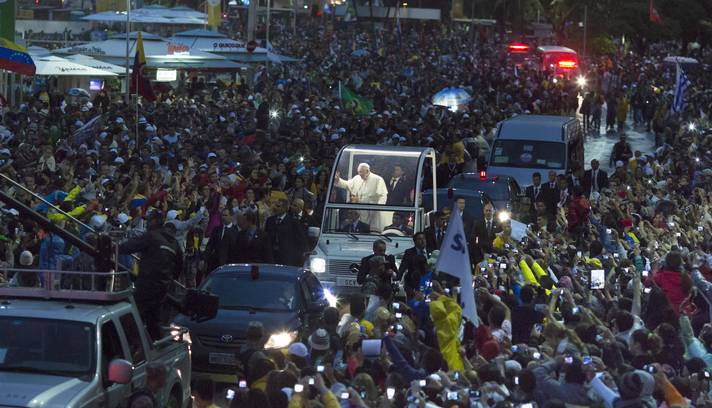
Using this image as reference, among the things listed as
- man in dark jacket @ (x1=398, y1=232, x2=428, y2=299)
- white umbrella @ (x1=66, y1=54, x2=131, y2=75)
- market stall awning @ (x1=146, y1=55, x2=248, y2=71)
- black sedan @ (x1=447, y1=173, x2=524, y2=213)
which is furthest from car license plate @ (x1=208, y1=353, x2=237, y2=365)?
market stall awning @ (x1=146, y1=55, x2=248, y2=71)

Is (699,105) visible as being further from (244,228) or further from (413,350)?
(413,350)

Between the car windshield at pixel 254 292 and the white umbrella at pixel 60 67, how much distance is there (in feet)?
67.8

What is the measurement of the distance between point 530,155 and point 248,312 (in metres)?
16.8

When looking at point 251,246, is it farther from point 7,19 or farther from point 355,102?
point 355,102

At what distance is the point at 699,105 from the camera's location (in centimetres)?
5034

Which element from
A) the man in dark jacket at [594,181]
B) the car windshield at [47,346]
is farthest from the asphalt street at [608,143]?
the car windshield at [47,346]

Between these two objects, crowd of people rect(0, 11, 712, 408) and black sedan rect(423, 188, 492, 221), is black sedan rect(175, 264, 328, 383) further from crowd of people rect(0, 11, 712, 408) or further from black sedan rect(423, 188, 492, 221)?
black sedan rect(423, 188, 492, 221)

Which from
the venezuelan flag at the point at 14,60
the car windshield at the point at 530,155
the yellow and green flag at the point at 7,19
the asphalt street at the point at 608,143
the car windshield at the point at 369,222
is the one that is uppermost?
the yellow and green flag at the point at 7,19

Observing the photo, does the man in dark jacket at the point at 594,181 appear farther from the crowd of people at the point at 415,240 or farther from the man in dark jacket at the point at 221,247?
the man in dark jacket at the point at 221,247

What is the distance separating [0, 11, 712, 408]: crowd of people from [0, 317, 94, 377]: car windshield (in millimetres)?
863

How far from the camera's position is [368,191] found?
2086 cm

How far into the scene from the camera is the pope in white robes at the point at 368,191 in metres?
20.5

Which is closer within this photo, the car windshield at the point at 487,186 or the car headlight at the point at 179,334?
the car headlight at the point at 179,334

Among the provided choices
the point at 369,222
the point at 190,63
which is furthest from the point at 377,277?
the point at 190,63
